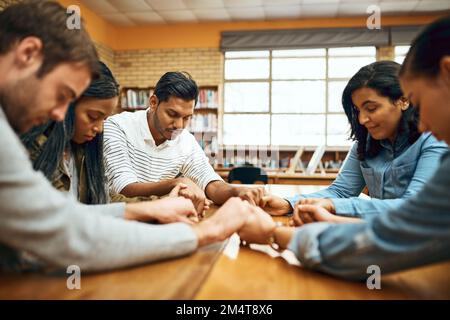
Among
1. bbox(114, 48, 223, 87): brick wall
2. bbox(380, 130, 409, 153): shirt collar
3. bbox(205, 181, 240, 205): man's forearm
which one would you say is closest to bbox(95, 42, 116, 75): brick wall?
bbox(114, 48, 223, 87): brick wall

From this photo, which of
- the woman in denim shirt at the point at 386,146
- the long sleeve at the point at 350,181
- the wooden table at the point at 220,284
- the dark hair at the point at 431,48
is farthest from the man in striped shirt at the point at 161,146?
the dark hair at the point at 431,48

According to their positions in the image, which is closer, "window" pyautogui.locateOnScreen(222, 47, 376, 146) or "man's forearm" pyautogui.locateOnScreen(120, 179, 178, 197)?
"man's forearm" pyautogui.locateOnScreen(120, 179, 178, 197)

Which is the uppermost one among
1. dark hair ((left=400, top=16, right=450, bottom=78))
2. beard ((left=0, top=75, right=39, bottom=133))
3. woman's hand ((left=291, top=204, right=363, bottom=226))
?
dark hair ((left=400, top=16, right=450, bottom=78))

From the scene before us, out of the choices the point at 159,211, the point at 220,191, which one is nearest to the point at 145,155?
the point at 220,191

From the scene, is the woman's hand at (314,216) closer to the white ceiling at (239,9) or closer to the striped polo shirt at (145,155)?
the striped polo shirt at (145,155)

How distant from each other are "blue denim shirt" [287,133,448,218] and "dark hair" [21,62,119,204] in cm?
85

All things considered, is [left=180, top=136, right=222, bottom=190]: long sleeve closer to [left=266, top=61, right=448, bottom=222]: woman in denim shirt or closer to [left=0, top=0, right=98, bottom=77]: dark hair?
[left=266, top=61, right=448, bottom=222]: woman in denim shirt

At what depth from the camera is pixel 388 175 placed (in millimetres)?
1572

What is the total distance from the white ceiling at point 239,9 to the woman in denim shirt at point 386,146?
4.67 meters

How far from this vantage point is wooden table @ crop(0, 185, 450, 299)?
67 centimetres

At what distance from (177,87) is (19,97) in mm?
1351

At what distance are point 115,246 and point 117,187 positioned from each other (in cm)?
118

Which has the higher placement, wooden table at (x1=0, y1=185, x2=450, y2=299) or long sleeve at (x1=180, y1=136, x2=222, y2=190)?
long sleeve at (x1=180, y1=136, x2=222, y2=190)

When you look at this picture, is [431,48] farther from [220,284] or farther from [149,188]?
[149,188]
